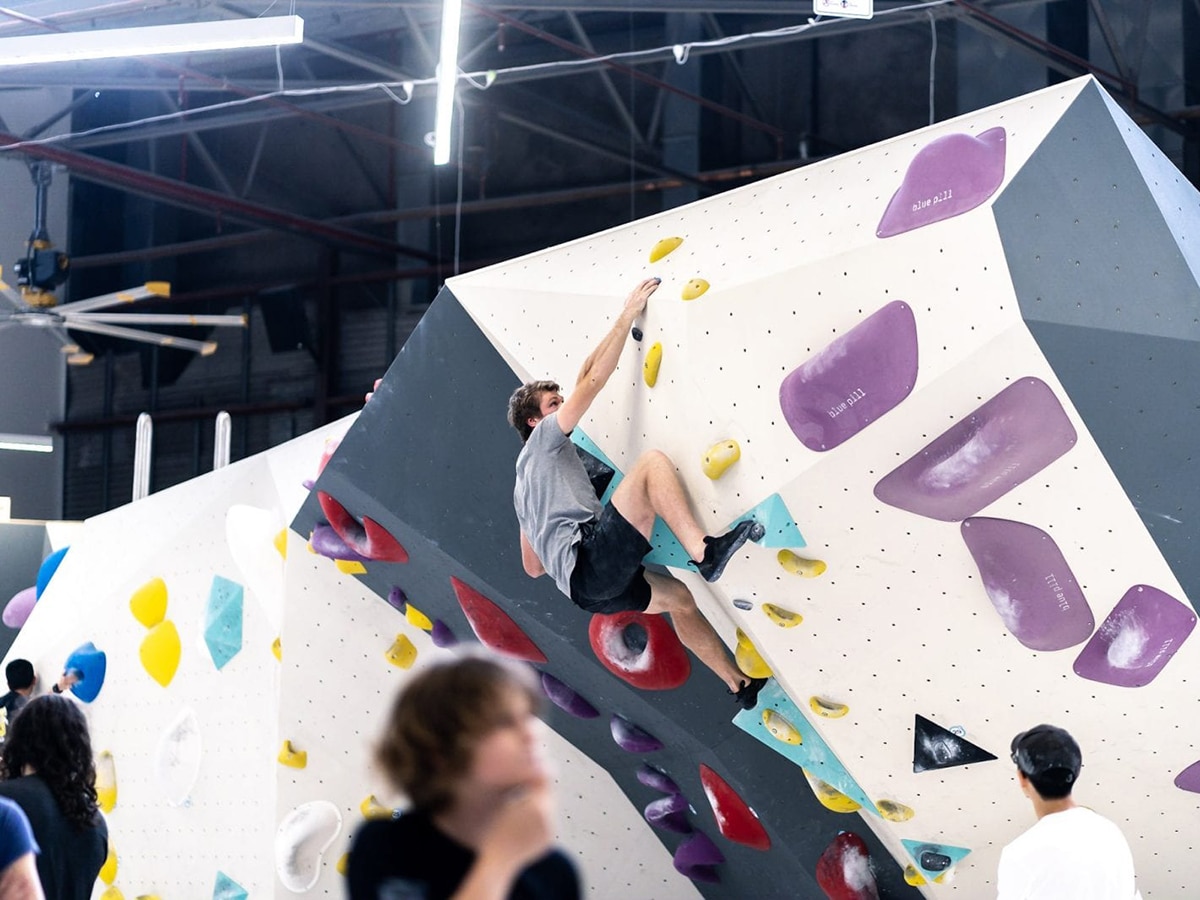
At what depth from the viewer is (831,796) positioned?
14.5ft

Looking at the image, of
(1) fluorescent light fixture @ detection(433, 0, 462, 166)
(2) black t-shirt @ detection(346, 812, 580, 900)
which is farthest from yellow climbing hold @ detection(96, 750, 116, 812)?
(2) black t-shirt @ detection(346, 812, 580, 900)

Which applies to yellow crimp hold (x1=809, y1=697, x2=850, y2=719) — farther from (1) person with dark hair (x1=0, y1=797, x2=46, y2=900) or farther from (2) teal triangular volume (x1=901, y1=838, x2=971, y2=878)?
(1) person with dark hair (x1=0, y1=797, x2=46, y2=900)

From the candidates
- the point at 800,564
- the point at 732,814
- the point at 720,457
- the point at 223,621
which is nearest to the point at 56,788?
the point at 720,457

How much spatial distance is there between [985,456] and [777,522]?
0.63m

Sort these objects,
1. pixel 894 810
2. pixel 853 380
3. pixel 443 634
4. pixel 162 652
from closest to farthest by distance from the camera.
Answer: pixel 853 380
pixel 894 810
pixel 443 634
pixel 162 652

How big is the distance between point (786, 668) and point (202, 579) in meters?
3.56

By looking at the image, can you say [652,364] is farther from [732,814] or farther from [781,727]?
[732,814]

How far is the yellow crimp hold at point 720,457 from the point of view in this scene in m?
3.76

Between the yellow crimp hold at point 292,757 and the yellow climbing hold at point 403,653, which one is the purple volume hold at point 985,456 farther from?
the yellow crimp hold at point 292,757

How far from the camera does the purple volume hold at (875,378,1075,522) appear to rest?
10.7ft

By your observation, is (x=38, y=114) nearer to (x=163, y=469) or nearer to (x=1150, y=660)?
(x=163, y=469)

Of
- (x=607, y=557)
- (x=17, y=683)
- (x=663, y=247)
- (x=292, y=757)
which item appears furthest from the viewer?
(x=17, y=683)

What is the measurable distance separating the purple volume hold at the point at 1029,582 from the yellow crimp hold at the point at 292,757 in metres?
3.49

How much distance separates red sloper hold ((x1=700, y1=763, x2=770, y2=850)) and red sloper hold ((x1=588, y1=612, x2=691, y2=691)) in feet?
1.67
